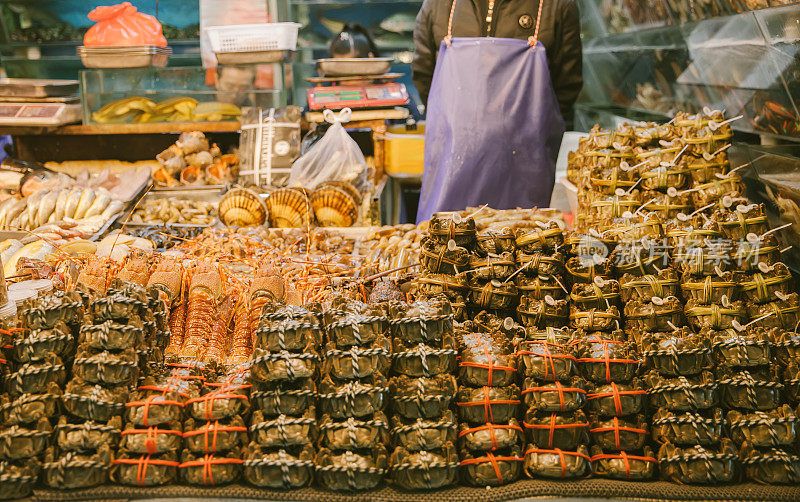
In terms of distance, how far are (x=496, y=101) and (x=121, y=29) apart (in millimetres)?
2691

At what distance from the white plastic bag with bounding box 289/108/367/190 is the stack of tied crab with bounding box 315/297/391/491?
2610mm

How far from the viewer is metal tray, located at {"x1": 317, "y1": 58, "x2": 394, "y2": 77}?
5.06 meters

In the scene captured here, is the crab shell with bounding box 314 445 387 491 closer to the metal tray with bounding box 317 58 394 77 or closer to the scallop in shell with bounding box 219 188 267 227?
the scallop in shell with bounding box 219 188 267 227

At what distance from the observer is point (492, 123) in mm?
3971

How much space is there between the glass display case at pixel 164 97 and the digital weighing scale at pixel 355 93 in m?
0.28

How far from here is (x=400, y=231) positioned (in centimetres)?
346

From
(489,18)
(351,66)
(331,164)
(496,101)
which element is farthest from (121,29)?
(496,101)

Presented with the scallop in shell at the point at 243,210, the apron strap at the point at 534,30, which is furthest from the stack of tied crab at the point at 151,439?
the apron strap at the point at 534,30

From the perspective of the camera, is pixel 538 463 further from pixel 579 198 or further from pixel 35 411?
pixel 579 198

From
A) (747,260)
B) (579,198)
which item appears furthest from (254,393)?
(579,198)

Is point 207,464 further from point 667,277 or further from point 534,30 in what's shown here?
point 534,30

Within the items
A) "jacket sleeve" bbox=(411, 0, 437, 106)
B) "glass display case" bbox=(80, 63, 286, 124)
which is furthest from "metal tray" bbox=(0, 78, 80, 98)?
"jacket sleeve" bbox=(411, 0, 437, 106)

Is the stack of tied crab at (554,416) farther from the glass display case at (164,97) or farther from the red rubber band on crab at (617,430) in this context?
the glass display case at (164,97)

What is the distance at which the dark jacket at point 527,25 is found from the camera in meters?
4.11
